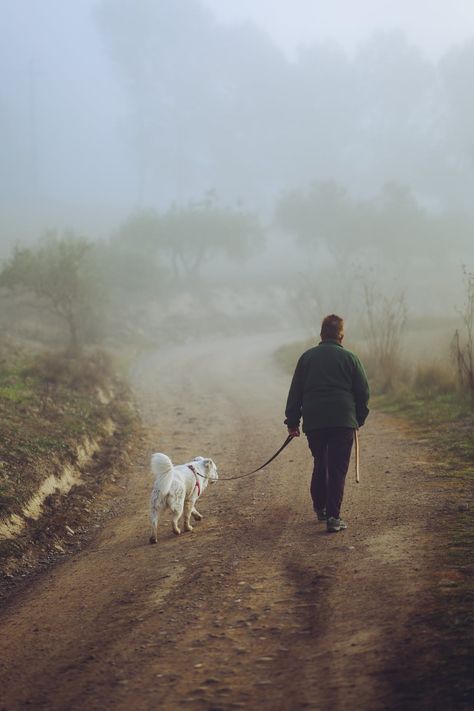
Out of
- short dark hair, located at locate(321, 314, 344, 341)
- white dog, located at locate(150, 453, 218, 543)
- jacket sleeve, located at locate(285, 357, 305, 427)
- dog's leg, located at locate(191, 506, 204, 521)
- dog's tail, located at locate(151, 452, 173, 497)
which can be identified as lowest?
dog's leg, located at locate(191, 506, 204, 521)

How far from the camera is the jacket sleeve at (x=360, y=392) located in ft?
22.2

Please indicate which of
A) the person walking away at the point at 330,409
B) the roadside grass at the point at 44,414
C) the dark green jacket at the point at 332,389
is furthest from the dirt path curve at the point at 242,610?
the roadside grass at the point at 44,414

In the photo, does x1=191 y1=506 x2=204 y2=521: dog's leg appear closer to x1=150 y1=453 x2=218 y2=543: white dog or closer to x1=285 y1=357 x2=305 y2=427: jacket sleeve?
x1=150 y1=453 x2=218 y2=543: white dog

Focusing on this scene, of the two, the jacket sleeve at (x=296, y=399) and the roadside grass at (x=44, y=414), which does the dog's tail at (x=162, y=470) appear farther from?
the roadside grass at (x=44, y=414)

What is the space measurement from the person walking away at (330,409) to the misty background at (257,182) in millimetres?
13473

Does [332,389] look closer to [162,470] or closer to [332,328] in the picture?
[332,328]

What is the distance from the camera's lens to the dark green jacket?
6645 mm

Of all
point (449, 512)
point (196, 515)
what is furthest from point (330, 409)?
point (196, 515)

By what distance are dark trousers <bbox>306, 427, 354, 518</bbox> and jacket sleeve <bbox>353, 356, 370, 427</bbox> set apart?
0.25 metres

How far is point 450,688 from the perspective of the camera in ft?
11.3

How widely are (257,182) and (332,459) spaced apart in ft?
340

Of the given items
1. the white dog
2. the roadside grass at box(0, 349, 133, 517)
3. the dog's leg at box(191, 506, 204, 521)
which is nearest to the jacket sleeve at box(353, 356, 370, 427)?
the white dog

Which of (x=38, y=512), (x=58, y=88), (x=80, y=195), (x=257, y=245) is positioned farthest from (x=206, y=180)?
(x=38, y=512)

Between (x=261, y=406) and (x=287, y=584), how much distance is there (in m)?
10.6
